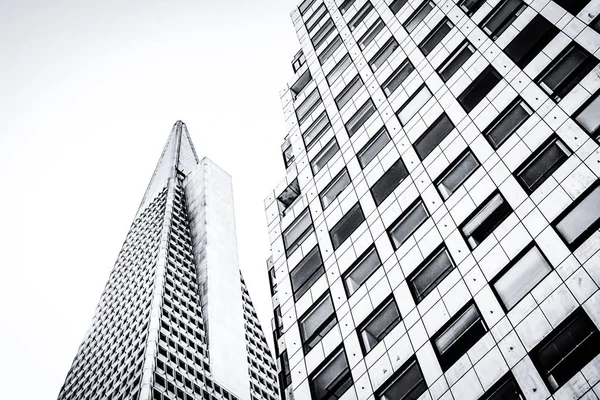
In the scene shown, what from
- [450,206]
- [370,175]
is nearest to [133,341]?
[370,175]

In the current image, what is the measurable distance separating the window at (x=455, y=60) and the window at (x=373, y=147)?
3770 mm

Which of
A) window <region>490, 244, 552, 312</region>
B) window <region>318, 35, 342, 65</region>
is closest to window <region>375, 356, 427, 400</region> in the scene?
window <region>490, 244, 552, 312</region>

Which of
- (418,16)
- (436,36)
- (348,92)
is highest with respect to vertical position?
(418,16)

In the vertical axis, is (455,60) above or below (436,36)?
below

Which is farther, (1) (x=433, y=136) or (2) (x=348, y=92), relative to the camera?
(2) (x=348, y=92)

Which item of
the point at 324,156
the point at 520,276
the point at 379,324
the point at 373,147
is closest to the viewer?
the point at 520,276

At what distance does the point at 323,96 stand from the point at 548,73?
14933 millimetres

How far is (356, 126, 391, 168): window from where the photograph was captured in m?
27.5

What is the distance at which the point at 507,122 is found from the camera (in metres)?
22.4

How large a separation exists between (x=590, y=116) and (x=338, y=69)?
18192mm

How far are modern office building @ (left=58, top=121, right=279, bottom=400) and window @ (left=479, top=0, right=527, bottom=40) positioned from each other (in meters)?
51.0

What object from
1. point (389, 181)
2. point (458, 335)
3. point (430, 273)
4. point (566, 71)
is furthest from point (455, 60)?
point (458, 335)

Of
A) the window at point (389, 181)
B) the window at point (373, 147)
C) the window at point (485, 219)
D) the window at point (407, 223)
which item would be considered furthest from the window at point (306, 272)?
the window at point (485, 219)

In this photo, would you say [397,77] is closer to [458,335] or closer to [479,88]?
[479,88]
